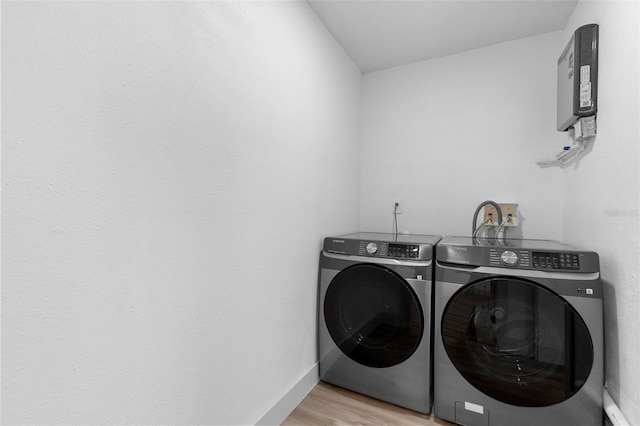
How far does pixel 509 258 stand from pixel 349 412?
1140mm

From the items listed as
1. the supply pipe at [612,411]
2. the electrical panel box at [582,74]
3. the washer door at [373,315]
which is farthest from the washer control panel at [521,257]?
the electrical panel box at [582,74]

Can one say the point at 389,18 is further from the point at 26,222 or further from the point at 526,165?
the point at 26,222

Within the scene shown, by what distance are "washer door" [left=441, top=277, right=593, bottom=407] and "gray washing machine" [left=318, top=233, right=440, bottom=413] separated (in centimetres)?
17

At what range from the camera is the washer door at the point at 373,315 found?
1.57 metres

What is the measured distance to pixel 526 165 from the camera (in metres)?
2.01

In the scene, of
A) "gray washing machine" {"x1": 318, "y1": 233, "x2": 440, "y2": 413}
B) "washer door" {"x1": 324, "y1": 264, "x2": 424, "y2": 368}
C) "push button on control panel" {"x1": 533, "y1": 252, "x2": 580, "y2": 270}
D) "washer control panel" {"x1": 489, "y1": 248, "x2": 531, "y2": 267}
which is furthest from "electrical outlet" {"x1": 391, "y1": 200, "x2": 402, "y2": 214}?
"push button on control panel" {"x1": 533, "y1": 252, "x2": 580, "y2": 270}

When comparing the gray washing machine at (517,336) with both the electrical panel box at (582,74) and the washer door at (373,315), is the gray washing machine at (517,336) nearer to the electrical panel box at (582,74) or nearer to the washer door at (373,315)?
the washer door at (373,315)

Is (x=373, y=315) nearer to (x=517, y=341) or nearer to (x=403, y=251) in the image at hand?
(x=403, y=251)

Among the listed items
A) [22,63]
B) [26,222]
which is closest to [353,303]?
[26,222]

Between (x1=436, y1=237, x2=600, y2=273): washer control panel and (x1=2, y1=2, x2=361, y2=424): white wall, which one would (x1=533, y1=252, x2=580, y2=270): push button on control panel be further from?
(x1=2, y1=2, x2=361, y2=424): white wall

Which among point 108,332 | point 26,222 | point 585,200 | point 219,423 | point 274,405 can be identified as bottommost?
point 274,405

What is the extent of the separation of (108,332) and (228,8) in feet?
3.92

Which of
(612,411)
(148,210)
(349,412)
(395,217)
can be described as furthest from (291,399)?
(395,217)

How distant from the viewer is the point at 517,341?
1.36 metres
